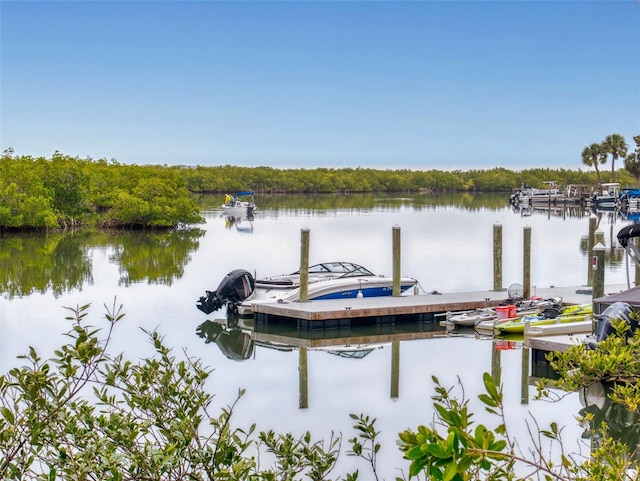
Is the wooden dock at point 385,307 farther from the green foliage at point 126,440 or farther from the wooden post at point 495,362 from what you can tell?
the green foliage at point 126,440

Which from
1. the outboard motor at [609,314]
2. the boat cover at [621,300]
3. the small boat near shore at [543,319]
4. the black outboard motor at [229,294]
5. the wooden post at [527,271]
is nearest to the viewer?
the outboard motor at [609,314]

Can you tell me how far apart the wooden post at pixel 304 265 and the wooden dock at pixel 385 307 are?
242 mm

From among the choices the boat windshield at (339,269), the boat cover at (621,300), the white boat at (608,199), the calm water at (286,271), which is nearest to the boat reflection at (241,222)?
the calm water at (286,271)

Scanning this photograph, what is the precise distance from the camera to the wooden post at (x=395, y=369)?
48.2 feet

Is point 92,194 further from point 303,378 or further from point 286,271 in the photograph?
point 303,378

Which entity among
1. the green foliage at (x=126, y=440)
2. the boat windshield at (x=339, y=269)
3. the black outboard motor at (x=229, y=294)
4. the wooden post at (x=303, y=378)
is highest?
the green foliage at (x=126, y=440)

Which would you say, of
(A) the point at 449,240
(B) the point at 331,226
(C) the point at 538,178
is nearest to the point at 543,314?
(A) the point at 449,240

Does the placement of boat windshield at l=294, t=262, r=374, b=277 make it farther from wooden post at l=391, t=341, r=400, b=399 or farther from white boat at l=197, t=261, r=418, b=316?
wooden post at l=391, t=341, r=400, b=399

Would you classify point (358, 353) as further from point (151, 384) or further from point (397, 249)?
point (151, 384)

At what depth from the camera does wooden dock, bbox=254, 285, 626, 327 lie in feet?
63.3

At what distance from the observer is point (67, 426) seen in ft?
14.2

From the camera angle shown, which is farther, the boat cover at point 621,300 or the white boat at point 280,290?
the white boat at point 280,290

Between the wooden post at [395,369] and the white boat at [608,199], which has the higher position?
the white boat at [608,199]

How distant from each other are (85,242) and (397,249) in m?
25.5
